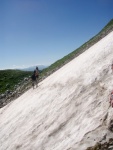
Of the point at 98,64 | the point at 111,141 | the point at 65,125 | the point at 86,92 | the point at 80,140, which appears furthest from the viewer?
the point at 98,64

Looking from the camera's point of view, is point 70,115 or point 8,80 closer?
point 70,115

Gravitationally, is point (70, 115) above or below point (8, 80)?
below

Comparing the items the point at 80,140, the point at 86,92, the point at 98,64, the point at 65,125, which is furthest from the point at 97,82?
the point at 80,140

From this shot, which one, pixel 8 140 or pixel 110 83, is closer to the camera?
pixel 110 83

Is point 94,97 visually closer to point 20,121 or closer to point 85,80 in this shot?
point 85,80

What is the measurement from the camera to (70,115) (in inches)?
686

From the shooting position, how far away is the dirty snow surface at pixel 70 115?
48.7 feet

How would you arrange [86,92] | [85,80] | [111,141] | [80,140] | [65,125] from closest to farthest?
1. [111,141]
2. [80,140]
3. [65,125]
4. [86,92]
5. [85,80]

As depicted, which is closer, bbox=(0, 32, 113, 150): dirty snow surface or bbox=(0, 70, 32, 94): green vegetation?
bbox=(0, 32, 113, 150): dirty snow surface

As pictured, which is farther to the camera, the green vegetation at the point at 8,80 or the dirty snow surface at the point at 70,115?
the green vegetation at the point at 8,80

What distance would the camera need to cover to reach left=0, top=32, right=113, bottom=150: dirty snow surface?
14.8 m

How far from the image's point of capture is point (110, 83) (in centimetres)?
1744

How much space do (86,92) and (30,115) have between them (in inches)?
269

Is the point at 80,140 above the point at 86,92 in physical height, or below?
below
